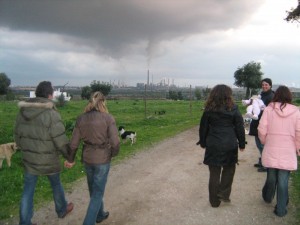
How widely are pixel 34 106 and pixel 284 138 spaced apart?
3.93m

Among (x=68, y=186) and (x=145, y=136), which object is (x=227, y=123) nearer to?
(x=68, y=186)

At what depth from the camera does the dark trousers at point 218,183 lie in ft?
21.1

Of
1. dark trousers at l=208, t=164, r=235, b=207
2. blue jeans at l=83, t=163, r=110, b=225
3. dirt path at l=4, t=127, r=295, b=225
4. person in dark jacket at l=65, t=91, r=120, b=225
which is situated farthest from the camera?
dark trousers at l=208, t=164, r=235, b=207

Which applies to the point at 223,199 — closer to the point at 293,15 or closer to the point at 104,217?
the point at 104,217

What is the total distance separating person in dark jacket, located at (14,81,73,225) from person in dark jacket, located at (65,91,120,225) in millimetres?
294

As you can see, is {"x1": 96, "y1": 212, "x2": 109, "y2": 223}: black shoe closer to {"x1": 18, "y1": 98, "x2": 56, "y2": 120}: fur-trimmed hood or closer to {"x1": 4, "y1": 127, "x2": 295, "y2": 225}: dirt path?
{"x1": 4, "y1": 127, "x2": 295, "y2": 225}: dirt path

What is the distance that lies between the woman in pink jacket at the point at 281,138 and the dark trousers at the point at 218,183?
27.1 inches

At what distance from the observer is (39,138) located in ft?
17.4

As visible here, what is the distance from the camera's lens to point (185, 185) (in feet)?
25.7

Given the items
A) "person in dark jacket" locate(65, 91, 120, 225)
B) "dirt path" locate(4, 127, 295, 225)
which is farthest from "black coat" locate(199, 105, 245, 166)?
"person in dark jacket" locate(65, 91, 120, 225)

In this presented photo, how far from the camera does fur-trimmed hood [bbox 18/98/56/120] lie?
5.27m

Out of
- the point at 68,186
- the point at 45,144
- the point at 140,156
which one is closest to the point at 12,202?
the point at 68,186

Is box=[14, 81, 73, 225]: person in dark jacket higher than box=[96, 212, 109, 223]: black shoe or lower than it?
higher

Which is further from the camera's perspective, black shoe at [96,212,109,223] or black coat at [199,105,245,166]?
black coat at [199,105,245,166]
